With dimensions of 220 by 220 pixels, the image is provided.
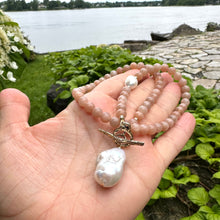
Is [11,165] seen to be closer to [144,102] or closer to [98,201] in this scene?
[98,201]

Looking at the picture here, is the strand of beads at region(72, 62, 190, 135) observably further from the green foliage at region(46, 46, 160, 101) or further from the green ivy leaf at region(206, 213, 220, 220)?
the green foliage at region(46, 46, 160, 101)

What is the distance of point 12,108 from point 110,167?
→ 0.96 m

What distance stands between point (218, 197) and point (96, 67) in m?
2.67

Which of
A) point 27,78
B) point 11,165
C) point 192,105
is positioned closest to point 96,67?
point 192,105

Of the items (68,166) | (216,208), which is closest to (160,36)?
(216,208)

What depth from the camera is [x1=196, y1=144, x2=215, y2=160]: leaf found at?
2.07 meters

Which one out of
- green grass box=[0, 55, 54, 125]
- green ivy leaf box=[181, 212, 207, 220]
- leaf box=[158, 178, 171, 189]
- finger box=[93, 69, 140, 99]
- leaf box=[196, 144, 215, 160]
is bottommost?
green grass box=[0, 55, 54, 125]

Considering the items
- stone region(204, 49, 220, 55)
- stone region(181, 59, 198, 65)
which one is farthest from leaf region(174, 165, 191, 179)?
stone region(204, 49, 220, 55)

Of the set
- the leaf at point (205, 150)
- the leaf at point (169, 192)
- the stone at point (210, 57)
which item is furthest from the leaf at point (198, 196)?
the stone at point (210, 57)

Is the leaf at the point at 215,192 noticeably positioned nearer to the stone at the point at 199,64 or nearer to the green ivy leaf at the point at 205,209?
the green ivy leaf at the point at 205,209

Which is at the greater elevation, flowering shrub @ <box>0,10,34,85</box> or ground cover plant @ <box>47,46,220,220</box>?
flowering shrub @ <box>0,10,34,85</box>

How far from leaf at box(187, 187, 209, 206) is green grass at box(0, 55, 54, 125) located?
3.47m

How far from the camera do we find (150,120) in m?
1.97

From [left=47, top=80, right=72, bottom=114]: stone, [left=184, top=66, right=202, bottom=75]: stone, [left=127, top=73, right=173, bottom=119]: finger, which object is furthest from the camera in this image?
[left=184, top=66, right=202, bottom=75]: stone
